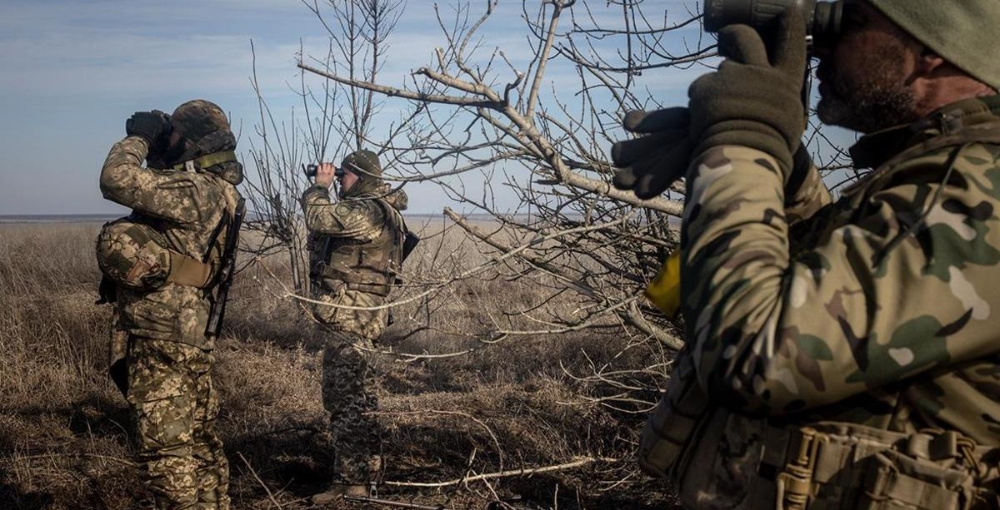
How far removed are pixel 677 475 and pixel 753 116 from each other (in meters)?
0.62

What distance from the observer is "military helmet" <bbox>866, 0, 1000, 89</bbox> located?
4.43 ft

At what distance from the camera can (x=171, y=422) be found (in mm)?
4223

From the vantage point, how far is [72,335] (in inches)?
320

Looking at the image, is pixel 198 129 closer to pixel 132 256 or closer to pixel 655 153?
pixel 132 256

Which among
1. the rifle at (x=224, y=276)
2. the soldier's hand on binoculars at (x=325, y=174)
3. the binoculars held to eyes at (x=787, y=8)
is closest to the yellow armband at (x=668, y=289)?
the binoculars held to eyes at (x=787, y=8)

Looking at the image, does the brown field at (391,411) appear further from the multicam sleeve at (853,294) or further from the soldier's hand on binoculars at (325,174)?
the multicam sleeve at (853,294)

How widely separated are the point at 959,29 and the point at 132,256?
3933mm

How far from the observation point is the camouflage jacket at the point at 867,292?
45.8 inches

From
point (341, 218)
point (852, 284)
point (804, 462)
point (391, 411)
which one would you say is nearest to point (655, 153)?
point (852, 284)

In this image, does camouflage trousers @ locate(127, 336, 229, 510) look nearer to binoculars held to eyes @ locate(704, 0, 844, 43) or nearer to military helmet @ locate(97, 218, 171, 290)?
military helmet @ locate(97, 218, 171, 290)

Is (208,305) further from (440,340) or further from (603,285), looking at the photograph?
(440,340)

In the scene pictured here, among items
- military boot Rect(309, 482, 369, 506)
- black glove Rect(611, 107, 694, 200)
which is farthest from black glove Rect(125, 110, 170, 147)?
black glove Rect(611, 107, 694, 200)

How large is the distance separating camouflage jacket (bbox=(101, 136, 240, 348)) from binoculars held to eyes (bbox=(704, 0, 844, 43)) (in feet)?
11.8

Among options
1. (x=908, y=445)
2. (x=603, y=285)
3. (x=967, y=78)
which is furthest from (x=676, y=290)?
(x=603, y=285)
